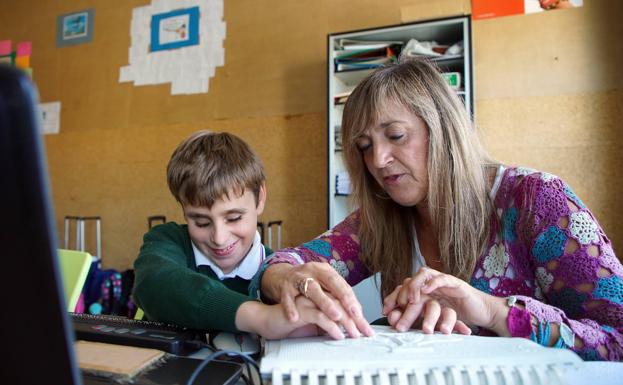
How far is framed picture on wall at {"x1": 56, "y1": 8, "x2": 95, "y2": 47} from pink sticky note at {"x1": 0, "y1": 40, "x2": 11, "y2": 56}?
550mm

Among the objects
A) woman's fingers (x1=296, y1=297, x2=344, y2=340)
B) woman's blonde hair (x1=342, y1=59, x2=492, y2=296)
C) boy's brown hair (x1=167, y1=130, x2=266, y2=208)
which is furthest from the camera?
boy's brown hair (x1=167, y1=130, x2=266, y2=208)

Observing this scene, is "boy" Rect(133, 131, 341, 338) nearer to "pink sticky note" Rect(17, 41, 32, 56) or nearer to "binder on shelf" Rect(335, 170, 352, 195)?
"binder on shelf" Rect(335, 170, 352, 195)

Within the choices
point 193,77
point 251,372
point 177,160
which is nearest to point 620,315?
point 251,372

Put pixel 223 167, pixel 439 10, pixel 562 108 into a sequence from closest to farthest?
pixel 223 167, pixel 562 108, pixel 439 10

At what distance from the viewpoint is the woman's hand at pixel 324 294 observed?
0.54m

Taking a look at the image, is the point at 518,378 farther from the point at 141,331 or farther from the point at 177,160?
the point at 177,160

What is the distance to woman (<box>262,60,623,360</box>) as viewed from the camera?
1.99 ft

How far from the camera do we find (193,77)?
2875 mm

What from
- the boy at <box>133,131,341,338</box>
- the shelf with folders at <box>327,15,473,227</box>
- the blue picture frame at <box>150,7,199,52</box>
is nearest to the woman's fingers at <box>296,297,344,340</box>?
the boy at <box>133,131,341,338</box>

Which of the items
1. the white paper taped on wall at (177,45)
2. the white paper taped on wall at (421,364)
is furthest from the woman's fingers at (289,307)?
the white paper taped on wall at (177,45)

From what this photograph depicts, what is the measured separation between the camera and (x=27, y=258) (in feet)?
0.65

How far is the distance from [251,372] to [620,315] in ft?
1.94

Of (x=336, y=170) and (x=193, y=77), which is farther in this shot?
(x=193, y=77)

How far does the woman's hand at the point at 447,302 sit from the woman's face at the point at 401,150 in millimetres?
362
